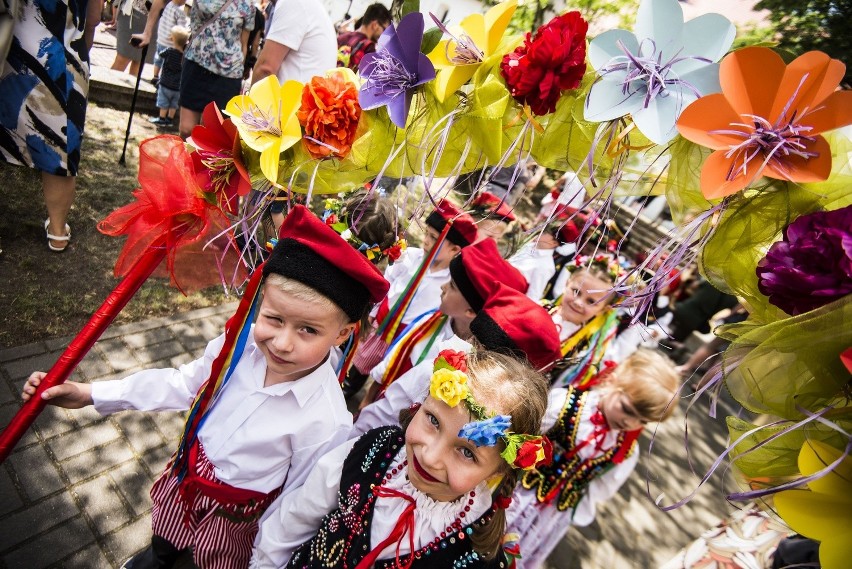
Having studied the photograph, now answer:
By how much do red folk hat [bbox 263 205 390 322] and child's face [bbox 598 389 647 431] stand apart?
64.8 inches

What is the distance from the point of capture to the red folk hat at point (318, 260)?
164 cm

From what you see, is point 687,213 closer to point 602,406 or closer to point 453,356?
point 453,356

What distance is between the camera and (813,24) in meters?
7.51

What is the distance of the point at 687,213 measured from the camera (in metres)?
1.08

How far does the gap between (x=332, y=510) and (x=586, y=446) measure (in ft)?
5.24

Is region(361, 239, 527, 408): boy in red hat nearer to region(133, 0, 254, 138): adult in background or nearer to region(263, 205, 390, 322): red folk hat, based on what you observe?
region(263, 205, 390, 322): red folk hat

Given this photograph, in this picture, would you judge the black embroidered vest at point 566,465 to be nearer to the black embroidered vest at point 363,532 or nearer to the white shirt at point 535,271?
the black embroidered vest at point 363,532

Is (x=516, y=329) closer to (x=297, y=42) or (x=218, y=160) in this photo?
(x=218, y=160)

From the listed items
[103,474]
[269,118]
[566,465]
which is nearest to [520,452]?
[269,118]

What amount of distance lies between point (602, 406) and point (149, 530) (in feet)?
7.97

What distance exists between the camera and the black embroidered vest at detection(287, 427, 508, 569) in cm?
154

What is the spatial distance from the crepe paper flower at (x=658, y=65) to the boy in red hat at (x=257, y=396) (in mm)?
980

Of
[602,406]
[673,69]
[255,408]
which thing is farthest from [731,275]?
[602,406]

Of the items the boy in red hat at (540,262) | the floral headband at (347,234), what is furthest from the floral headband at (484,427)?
the boy in red hat at (540,262)
